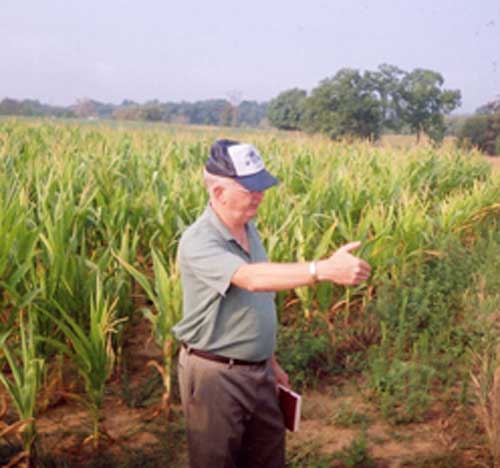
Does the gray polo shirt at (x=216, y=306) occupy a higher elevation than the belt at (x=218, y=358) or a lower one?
higher

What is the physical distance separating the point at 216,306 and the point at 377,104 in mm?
28955

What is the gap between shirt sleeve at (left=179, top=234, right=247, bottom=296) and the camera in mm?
1604

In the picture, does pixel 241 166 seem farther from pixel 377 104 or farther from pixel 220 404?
pixel 377 104

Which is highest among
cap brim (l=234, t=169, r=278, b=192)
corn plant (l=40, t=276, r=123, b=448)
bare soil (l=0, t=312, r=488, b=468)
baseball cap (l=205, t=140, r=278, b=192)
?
baseball cap (l=205, t=140, r=278, b=192)

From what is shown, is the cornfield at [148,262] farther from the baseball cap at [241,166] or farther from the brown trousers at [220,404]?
the baseball cap at [241,166]

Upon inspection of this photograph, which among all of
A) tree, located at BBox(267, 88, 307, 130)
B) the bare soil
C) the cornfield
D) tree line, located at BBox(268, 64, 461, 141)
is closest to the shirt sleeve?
the cornfield

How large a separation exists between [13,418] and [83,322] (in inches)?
22.3

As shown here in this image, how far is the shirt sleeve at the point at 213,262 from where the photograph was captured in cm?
160

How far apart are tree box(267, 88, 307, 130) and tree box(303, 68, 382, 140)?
27.1 ft

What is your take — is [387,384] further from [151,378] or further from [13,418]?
[13,418]

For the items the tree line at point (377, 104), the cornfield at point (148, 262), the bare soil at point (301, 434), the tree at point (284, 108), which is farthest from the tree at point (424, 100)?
the bare soil at point (301, 434)

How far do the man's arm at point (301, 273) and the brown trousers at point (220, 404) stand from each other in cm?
35

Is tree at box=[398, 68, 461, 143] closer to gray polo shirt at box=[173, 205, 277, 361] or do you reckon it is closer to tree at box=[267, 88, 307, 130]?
tree at box=[267, 88, 307, 130]

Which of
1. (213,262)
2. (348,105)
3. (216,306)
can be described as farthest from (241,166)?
(348,105)
